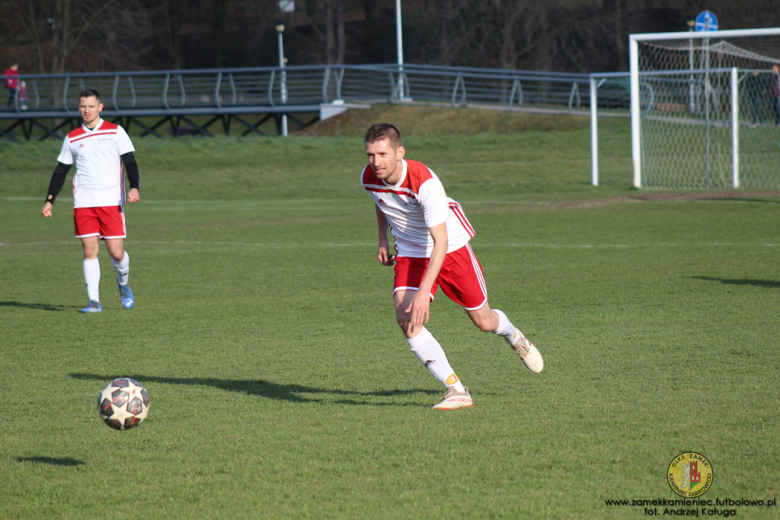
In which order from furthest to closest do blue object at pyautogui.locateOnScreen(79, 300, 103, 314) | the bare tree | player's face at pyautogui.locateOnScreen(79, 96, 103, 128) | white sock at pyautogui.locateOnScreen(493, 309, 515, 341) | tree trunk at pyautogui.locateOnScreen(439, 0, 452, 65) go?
tree trunk at pyautogui.locateOnScreen(439, 0, 452, 65) → the bare tree → blue object at pyautogui.locateOnScreen(79, 300, 103, 314) → player's face at pyautogui.locateOnScreen(79, 96, 103, 128) → white sock at pyautogui.locateOnScreen(493, 309, 515, 341)

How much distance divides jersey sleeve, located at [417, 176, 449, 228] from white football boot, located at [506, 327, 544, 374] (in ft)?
3.46

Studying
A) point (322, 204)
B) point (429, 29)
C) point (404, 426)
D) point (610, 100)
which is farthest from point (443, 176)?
point (429, 29)

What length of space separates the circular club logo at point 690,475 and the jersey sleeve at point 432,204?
1.68 meters

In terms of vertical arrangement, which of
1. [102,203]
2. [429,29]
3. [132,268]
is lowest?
[132,268]

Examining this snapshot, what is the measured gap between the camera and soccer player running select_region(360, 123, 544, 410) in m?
4.65

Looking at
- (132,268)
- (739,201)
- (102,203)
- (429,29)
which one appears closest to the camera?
(102,203)

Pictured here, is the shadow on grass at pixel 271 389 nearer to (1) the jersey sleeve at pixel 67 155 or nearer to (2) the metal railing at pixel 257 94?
(1) the jersey sleeve at pixel 67 155

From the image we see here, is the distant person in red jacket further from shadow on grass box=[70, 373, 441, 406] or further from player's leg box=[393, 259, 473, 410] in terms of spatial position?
player's leg box=[393, 259, 473, 410]

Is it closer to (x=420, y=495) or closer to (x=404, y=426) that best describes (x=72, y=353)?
(x=404, y=426)

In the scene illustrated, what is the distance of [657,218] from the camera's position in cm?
1431

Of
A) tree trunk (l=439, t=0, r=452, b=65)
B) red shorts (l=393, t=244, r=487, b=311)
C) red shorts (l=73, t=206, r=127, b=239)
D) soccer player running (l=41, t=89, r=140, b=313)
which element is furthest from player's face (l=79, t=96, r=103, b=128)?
tree trunk (l=439, t=0, r=452, b=65)

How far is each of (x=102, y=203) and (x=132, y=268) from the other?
9.11 ft

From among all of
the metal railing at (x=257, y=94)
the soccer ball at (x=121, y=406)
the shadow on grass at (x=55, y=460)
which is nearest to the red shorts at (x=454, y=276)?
the soccer ball at (x=121, y=406)

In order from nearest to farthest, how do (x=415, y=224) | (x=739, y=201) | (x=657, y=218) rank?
(x=415, y=224) < (x=657, y=218) < (x=739, y=201)
